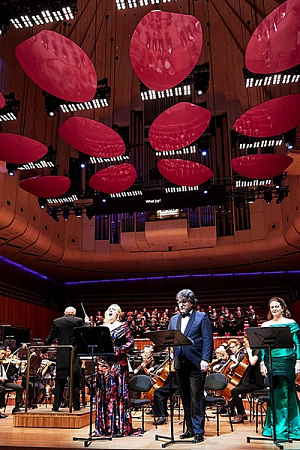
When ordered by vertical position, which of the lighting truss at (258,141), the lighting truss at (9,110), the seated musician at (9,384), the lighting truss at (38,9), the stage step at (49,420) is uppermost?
the lighting truss at (38,9)

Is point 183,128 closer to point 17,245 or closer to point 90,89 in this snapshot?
point 90,89

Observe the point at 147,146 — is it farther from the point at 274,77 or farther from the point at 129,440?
the point at 129,440

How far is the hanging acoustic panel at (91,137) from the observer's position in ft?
24.3

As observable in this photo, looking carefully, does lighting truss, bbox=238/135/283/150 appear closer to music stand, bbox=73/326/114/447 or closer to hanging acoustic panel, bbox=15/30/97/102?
hanging acoustic panel, bbox=15/30/97/102

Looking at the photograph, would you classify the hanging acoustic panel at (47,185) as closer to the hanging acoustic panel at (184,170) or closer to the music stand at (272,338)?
the hanging acoustic panel at (184,170)

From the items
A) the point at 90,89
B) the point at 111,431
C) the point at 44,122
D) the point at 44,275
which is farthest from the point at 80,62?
the point at 44,275

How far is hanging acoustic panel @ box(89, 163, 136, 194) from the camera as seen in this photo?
9281 millimetres

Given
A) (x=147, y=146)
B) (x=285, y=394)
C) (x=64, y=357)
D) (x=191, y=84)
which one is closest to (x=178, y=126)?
(x=191, y=84)

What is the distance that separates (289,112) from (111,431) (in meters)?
5.06

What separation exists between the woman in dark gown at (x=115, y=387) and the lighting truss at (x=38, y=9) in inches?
173

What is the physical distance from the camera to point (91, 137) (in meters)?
7.77

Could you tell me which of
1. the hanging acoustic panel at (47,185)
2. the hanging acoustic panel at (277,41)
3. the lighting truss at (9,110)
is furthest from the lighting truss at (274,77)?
the lighting truss at (9,110)

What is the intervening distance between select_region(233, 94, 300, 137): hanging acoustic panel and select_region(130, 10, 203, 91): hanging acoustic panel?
1.56m

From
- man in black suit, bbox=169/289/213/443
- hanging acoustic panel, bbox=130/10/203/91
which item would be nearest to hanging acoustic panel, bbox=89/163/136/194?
hanging acoustic panel, bbox=130/10/203/91
